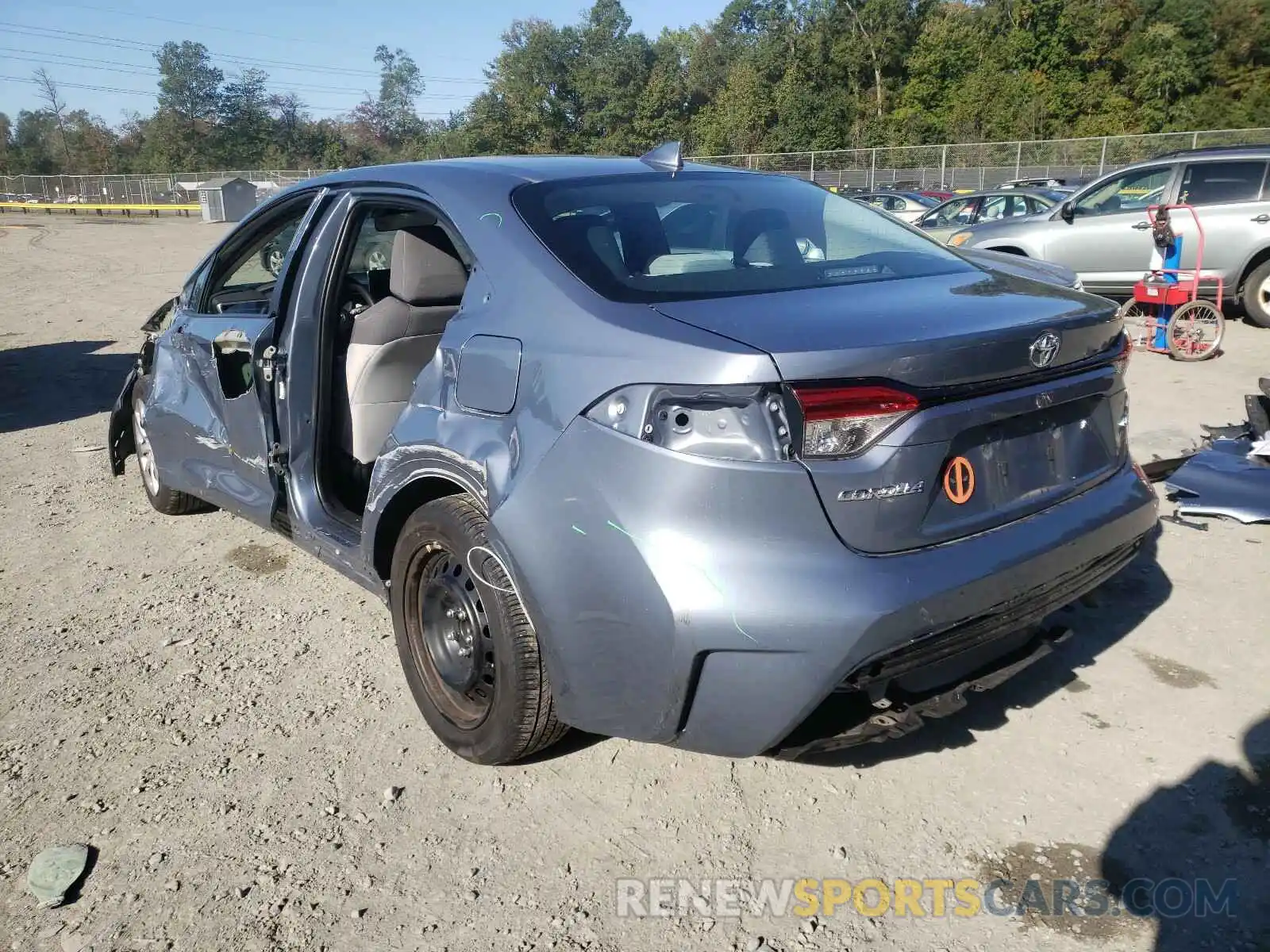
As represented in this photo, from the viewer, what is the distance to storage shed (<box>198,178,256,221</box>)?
40.7 metres

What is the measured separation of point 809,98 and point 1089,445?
60.3m

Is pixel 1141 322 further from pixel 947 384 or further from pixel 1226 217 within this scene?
pixel 947 384

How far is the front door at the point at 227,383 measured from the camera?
12.3ft

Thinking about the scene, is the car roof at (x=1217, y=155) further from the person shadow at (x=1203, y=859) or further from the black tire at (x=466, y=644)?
the black tire at (x=466, y=644)

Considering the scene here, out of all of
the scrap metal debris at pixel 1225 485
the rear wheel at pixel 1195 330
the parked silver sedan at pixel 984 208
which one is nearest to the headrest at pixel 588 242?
the scrap metal debris at pixel 1225 485

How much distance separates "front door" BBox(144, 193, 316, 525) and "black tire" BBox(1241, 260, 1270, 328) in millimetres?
9604

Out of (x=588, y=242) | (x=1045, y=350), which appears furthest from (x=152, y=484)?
(x=1045, y=350)

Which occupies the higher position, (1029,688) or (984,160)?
(984,160)

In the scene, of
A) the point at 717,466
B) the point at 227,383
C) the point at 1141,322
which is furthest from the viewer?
the point at 1141,322

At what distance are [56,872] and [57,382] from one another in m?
7.49

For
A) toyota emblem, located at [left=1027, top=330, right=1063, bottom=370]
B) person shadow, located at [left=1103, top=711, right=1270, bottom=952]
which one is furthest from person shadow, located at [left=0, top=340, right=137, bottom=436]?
person shadow, located at [left=1103, top=711, right=1270, bottom=952]

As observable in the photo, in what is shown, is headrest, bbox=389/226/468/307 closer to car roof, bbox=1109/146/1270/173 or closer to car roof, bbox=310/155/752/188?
car roof, bbox=310/155/752/188

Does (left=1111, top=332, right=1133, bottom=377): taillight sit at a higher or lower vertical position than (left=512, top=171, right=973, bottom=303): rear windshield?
lower

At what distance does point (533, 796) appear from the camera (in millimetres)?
2781
